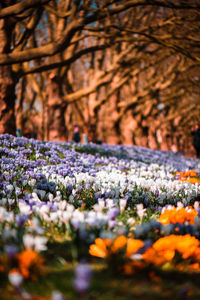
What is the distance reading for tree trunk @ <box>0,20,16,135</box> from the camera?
10.5 metres

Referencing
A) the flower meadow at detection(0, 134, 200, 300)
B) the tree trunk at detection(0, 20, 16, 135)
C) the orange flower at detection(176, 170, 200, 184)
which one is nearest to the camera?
the flower meadow at detection(0, 134, 200, 300)

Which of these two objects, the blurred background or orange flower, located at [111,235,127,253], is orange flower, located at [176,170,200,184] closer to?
orange flower, located at [111,235,127,253]

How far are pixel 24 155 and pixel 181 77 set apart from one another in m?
22.0

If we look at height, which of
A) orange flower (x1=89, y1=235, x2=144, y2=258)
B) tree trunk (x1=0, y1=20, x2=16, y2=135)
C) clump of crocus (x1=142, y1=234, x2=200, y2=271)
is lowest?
clump of crocus (x1=142, y1=234, x2=200, y2=271)

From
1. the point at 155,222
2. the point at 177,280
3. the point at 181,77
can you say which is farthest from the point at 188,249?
the point at 181,77

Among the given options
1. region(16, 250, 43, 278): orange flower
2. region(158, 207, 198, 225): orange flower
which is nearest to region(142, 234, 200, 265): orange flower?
region(158, 207, 198, 225): orange flower

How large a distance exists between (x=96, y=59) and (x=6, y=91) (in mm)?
14536

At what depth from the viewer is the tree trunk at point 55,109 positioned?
16891mm

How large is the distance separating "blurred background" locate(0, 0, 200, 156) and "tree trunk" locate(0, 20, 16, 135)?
0.04 m

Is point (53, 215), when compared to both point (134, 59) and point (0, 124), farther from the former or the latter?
point (134, 59)

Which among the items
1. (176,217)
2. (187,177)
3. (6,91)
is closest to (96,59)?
(6,91)

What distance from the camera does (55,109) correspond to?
17.2 m

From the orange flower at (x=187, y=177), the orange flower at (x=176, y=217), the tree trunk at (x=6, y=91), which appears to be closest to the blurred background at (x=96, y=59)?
the tree trunk at (x=6, y=91)

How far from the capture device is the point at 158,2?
28.8 ft
